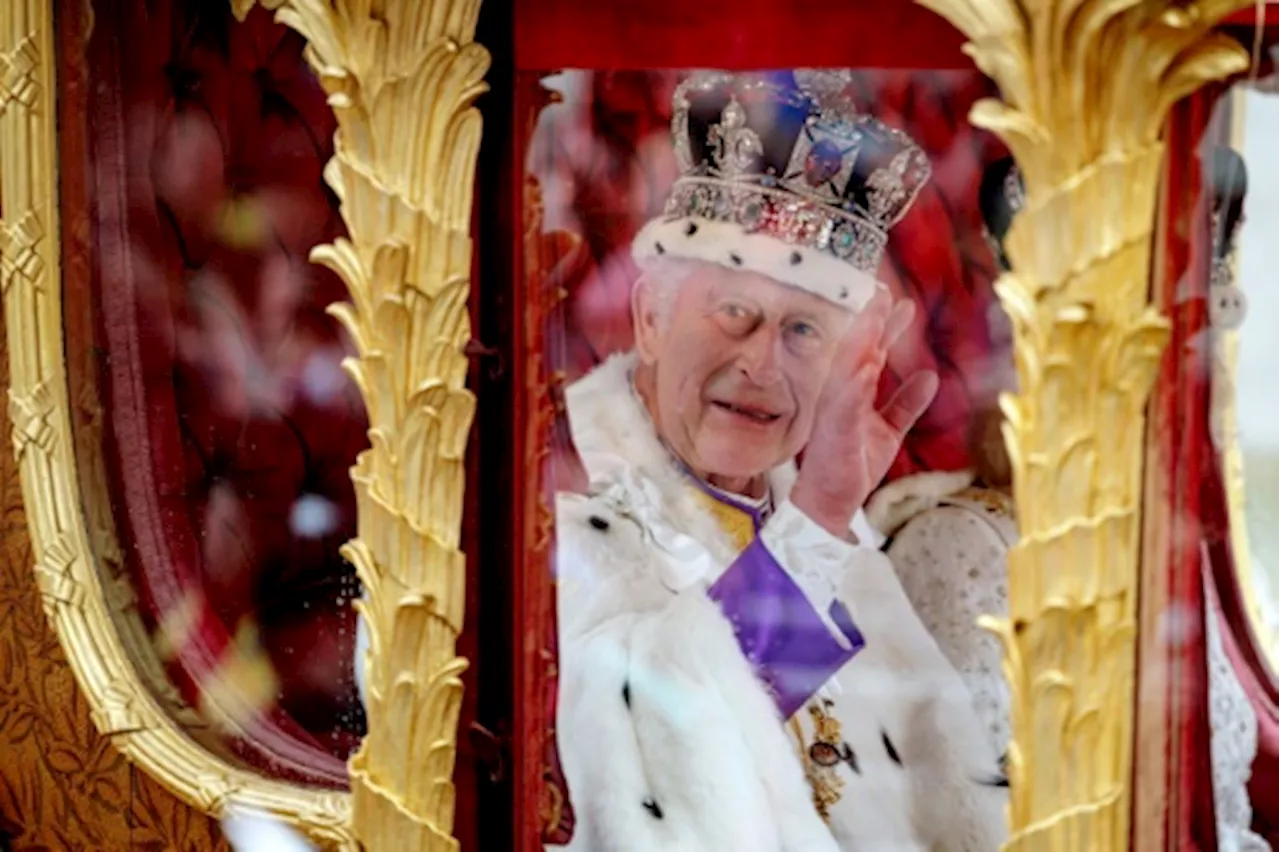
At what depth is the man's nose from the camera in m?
1.32

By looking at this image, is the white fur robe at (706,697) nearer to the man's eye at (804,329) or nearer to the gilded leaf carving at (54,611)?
the man's eye at (804,329)

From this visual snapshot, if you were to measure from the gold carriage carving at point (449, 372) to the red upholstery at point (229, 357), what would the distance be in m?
0.06

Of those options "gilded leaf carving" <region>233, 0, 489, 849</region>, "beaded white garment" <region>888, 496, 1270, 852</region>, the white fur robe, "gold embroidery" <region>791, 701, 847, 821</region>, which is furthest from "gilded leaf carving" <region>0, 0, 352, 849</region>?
"beaded white garment" <region>888, 496, 1270, 852</region>

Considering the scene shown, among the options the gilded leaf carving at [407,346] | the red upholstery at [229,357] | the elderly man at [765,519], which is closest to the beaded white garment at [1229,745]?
the elderly man at [765,519]

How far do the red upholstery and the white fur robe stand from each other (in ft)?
0.97

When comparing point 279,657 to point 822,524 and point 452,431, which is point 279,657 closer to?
point 452,431

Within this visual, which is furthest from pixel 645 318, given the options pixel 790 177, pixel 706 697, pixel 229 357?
pixel 229 357

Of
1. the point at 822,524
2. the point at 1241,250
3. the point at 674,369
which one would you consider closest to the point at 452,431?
the point at 674,369

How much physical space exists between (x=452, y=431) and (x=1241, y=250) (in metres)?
0.62

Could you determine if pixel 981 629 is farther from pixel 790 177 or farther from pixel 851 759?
pixel 790 177

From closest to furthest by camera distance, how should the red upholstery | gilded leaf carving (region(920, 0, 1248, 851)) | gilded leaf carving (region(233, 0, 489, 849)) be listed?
gilded leaf carving (region(920, 0, 1248, 851)) → gilded leaf carving (region(233, 0, 489, 849)) → the red upholstery

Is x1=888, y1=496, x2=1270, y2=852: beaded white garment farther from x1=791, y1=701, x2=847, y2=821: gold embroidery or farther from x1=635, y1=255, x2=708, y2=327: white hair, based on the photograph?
x1=635, y1=255, x2=708, y2=327: white hair

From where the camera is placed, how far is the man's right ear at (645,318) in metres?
1.35

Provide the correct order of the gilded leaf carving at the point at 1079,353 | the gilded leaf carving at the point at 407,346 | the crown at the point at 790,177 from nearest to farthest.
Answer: the gilded leaf carving at the point at 1079,353 → the crown at the point at 790,177 → the gilded leaf carving at the point at 407,346
